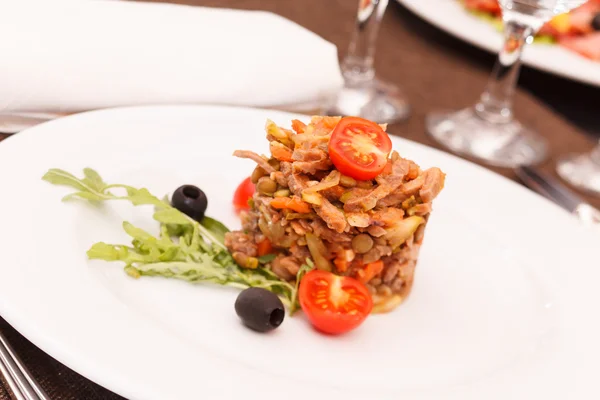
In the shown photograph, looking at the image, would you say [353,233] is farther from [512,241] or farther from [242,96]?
[242,96]

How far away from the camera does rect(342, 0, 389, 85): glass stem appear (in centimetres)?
348

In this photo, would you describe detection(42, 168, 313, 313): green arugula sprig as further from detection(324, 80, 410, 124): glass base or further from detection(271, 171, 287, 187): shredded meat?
detection(324, 80, 410, 124): glass base

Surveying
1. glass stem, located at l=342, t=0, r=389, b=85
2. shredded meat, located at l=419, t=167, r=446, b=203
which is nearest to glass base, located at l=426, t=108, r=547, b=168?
glass stem, located at l=342, t=0, r=389, b=85

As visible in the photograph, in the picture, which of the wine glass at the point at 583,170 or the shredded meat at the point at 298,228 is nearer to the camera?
the shredded meat at the point at 298,228

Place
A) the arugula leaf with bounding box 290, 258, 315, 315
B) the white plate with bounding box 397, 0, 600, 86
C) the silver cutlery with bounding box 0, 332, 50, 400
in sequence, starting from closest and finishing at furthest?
1. the silver cutlery with bounding box 0, 332, 50, 400
2. the arugula leaf with bounding box 290, 258, 315, 315
3. the white plate with bounding box 397, 0, 600, 86

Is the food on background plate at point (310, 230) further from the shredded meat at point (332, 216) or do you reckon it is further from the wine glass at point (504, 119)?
the wine glass at point (504, 119)

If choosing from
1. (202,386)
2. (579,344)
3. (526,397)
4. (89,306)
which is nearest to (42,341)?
(89,306)

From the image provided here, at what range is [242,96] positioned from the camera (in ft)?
9.39

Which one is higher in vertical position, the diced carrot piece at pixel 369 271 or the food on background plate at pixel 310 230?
the food on background plate at pixel 310 230

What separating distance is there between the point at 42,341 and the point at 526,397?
1.09 meters

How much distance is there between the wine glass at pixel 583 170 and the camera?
11.2 ft

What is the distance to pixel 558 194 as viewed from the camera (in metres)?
3.00

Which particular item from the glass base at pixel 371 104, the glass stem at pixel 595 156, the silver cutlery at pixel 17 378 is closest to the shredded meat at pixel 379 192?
the silver cutlery at pixel 17 378

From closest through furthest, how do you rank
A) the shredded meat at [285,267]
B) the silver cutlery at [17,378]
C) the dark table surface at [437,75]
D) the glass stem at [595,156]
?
1. the silver cutlery at [17,378]
2. the shredded meat at [285,267]
3. the glass stem at [595,156]
4. the dark table surface at [437,75]
